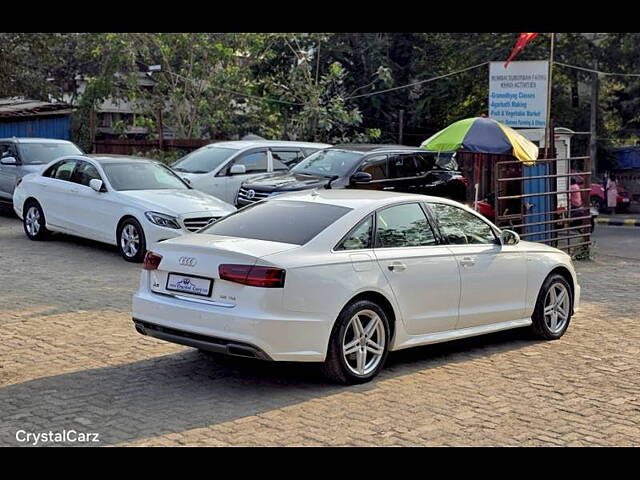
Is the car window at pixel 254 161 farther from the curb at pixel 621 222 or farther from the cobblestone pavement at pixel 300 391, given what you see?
the curb at pixel 621 222

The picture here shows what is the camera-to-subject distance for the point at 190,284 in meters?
7.06

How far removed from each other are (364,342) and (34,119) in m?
22.0

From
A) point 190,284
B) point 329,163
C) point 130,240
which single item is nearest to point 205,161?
point 329,163

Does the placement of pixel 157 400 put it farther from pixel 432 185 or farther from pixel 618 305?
pixel 432 185

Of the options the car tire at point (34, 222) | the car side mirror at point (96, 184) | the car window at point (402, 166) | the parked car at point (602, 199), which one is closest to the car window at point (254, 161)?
the car window at point (402, 166)

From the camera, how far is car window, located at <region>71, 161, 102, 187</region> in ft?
47.2

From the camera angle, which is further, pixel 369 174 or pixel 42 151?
pixel 42 151

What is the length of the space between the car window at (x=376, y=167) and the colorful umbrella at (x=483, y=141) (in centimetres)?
86

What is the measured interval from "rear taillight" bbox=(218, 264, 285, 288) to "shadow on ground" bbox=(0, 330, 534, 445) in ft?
2.79

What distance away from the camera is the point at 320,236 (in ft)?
23.7

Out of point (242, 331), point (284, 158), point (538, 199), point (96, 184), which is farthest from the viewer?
point (284, 158)

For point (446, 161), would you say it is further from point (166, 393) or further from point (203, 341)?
point (166, 393)
